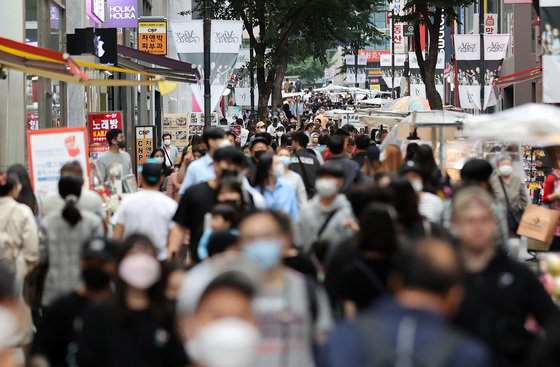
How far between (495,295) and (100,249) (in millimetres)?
2229

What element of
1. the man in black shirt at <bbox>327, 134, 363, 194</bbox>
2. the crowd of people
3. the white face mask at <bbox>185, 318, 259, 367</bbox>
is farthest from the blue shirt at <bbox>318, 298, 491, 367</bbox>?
the man in black shirt at <bbox>327, 134, 363, 194</bbox>

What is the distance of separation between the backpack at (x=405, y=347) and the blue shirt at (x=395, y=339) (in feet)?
0.04

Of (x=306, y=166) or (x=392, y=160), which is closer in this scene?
(x=392, y=160)

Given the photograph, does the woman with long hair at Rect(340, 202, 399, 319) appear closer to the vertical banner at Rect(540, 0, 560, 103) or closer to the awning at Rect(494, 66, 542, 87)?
the vertical banner at Rect(540, 0, 560, 103)

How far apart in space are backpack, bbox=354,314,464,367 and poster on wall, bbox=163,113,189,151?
83.7ft

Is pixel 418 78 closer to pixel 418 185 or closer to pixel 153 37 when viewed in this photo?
pixel 153 37

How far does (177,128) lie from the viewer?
96.8ft

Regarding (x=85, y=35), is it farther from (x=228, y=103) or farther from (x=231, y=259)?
(x=228, y=103)

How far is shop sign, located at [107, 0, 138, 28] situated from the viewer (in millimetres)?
26844

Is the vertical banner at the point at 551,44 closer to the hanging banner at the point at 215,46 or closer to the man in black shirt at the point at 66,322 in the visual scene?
the hanging banner at the point at 215,46

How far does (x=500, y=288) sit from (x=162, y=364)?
6.32 ft

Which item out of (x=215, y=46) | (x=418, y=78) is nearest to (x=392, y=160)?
(x=215, y=46)

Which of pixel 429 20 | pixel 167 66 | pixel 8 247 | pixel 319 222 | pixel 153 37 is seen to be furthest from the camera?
pixel 153 37

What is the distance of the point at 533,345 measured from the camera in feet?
19.2
